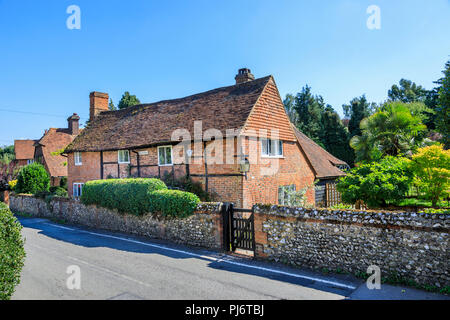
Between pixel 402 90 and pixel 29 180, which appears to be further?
pixel 402 90

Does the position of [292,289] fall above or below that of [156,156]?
below

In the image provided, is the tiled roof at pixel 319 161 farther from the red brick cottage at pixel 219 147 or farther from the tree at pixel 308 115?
the tree at pixel 308 115

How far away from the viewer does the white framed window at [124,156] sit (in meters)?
19.0

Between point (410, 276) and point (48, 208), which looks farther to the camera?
point (48, 208)

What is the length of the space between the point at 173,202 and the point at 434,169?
966 cm

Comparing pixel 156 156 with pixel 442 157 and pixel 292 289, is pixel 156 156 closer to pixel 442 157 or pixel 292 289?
pixel 292 289

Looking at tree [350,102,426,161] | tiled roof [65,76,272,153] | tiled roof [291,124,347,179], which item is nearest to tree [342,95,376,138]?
tiled roof [291,124,347,179]

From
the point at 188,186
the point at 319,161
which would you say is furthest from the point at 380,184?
the point at 319,161

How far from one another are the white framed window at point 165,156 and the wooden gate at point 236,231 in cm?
673

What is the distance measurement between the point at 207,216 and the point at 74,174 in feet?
53.5

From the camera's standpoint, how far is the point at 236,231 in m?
10.7

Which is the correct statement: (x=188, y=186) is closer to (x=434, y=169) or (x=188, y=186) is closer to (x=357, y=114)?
(x=434, y=169)
